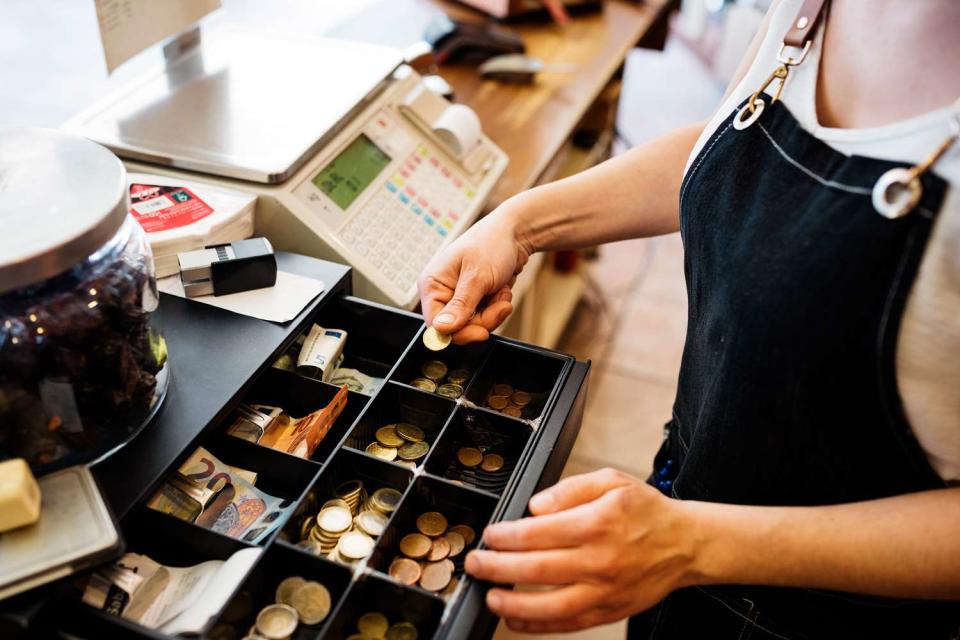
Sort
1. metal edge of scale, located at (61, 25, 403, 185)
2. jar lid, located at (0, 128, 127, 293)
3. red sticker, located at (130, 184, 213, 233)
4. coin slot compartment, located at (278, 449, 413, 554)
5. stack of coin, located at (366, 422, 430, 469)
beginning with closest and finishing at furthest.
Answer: jar lid, located at (0, 128, 127, 293) < coin slot compartment, located at (278, 449, 413, 554) < stack of coin, located at (366, 422, 430, 469) < red sticker, located at (130, 184, 213, 233) < metal edge of scale, located at (61, 25, 403, 185)

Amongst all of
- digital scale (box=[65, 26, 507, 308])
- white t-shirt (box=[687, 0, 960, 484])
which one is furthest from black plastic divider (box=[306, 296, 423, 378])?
white t-shirt (box=[687, 0, 960, 484])

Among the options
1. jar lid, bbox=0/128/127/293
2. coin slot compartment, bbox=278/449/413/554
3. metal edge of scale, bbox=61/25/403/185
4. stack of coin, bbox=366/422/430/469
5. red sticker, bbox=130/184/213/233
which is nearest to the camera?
jar lid, bbox=0/128/127/293

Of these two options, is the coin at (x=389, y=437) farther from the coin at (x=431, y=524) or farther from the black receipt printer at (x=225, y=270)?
the black receipt printer at (x=225, y=270)

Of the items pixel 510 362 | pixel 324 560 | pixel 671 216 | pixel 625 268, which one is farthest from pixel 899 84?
pixel 625 268

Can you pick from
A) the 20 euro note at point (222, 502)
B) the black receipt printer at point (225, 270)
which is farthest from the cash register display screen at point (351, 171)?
the 20 euro note at point (222, 502)

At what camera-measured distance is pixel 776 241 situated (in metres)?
0.70

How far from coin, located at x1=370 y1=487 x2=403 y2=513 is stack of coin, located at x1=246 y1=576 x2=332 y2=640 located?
0.35ft

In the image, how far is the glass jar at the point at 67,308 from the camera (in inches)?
23.5

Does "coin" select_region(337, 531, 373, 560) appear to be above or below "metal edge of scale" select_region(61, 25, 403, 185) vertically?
below

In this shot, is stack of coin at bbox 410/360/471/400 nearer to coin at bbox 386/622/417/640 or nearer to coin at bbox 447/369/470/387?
coin at bbox 447/369/470/387

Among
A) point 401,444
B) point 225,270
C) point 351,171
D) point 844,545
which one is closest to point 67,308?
point 225,270

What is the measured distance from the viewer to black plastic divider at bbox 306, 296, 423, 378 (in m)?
0.89

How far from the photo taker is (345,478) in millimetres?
750

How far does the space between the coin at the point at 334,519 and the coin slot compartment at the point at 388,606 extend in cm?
8
